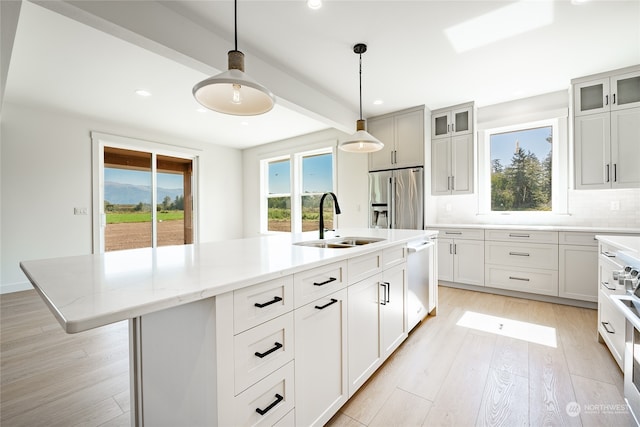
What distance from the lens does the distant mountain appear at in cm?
471

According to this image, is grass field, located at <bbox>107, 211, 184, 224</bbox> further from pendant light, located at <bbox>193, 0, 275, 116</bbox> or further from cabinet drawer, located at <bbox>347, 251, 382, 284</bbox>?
cabinet drawer, located at <bbox>347, 251, 382, 284</bbox>

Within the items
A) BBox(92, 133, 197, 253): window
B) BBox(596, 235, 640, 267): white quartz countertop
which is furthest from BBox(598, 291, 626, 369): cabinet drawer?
BBox(92, 133, 197, 253): window

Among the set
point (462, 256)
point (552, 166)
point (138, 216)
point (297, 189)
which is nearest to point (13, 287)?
point (138, 216)

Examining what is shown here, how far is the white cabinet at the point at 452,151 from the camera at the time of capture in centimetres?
398

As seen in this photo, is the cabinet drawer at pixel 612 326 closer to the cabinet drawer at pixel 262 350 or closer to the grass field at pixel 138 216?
the cabinet drawer at pixel 262 350

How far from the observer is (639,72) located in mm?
2936

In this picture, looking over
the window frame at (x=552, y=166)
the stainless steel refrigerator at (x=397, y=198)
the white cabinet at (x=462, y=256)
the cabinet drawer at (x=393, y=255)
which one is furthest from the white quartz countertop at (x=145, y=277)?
the window frame at (x=552, y=166)

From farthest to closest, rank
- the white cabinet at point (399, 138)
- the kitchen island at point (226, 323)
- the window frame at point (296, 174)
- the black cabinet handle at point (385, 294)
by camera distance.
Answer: the window frame at point (296, 174) < the white cabinet at point (399, 138) < the black cabinet handle at point (385, 294) < the kitchen island at point (226, 323)

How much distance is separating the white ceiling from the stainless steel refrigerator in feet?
3.45

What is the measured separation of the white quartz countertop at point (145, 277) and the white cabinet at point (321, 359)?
0.76 feet

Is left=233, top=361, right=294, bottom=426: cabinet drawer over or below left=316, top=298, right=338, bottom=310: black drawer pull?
below

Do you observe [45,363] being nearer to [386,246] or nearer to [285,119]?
[386,246]

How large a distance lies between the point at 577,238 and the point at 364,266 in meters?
2.97

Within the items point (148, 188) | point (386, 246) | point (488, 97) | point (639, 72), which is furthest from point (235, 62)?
point (148, 188)
